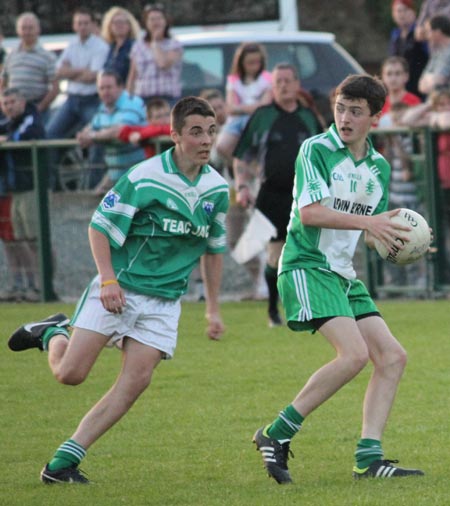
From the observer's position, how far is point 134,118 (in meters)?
15.0

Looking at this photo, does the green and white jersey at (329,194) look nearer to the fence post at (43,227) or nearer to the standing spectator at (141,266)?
the standing spectator at (141,266)

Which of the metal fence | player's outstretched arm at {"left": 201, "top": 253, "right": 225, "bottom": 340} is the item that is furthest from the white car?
player's outstretched arm at {"left": 201, "top": 253, "right": 225, "bottom": 340}

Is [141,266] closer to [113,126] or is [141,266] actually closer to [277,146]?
[277,146]

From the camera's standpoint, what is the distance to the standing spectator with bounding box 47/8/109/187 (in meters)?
17.2

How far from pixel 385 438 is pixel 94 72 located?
10207mm

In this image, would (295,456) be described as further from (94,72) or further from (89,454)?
(94,72)

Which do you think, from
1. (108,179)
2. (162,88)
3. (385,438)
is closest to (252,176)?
(108,179)

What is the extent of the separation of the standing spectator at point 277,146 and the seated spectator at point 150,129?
215 centimetres

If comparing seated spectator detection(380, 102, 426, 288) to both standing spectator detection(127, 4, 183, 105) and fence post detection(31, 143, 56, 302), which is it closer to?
standing spectator detection(127, 4, 183, 105)

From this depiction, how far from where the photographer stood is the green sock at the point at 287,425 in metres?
6.64

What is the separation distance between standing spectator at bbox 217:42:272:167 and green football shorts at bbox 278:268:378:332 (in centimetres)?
731

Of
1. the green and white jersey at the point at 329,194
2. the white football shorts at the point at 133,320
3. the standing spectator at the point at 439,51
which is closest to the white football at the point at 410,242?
the green and white jersey at the point at 329,194

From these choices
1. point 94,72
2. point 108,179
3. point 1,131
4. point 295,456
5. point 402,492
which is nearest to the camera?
point 402,492

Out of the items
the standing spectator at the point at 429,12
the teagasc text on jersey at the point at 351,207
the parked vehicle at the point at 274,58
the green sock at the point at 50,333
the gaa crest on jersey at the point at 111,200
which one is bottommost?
the green sock at the point at 50,333
